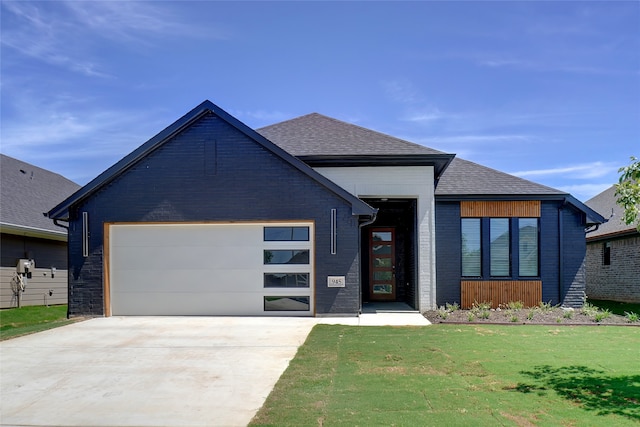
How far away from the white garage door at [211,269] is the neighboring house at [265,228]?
26 millimetres

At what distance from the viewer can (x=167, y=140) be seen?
1276 cm

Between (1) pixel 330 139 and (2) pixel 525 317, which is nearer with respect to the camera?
(2) pixel 525 317

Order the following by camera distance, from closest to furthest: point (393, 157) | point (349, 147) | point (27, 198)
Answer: point (393, 157)
point (349, 147)
point (27, 198)

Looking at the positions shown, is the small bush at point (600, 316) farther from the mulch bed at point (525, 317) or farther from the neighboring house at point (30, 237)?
the neighboring house at point (30, 237)

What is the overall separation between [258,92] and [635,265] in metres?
14.6

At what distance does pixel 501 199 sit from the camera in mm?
14039

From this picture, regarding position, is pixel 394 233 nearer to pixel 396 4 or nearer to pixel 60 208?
pixel 396 4

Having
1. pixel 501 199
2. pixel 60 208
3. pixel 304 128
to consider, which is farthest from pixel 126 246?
pixel 501 199

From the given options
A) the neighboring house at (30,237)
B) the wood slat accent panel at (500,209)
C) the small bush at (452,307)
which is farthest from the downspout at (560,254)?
the neighboring house at (30,237)

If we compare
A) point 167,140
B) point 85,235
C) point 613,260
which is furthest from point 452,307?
point 85,235

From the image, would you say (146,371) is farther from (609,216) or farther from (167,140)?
(609,216)

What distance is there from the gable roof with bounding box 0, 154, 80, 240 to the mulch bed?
13.2 meters

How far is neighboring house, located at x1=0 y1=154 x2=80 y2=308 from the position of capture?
52.5ft

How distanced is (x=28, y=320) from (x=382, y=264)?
35.2ft
